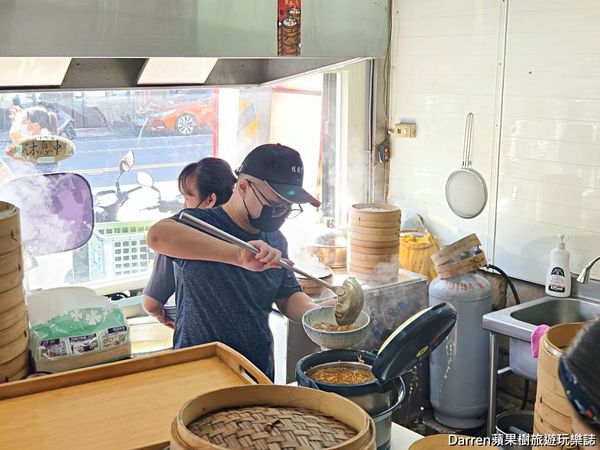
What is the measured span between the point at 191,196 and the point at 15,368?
1.04m

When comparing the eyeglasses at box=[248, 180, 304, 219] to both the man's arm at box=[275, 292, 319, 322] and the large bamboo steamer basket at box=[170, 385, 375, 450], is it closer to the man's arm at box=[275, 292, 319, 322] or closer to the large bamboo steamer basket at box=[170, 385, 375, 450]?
the man's arm at box=[275, 292, 319, 322]

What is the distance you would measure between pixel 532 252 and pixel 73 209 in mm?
2034

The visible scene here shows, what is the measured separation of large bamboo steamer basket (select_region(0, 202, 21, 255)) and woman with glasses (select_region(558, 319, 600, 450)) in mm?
1390

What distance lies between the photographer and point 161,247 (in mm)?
2582

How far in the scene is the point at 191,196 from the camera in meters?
2.67

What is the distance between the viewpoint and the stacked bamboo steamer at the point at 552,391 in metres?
1.66

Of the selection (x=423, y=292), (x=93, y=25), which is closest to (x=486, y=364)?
(x=423, y=292)

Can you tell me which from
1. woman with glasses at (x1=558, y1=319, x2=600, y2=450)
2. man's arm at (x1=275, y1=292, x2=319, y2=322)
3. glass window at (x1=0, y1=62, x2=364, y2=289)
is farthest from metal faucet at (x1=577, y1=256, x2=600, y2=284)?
woman with glasses at (x1=558, y1=319, x2=600, y2=450)

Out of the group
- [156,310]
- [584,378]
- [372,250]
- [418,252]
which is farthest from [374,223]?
[584,378]

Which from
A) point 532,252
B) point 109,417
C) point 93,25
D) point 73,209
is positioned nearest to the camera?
point 93,25

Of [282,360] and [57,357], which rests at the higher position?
[57,357]

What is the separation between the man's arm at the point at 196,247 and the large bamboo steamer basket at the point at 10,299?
2.64 feet

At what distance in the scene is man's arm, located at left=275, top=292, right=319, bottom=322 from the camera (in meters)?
2.76

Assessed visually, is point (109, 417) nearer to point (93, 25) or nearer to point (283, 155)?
point (93, 25)
